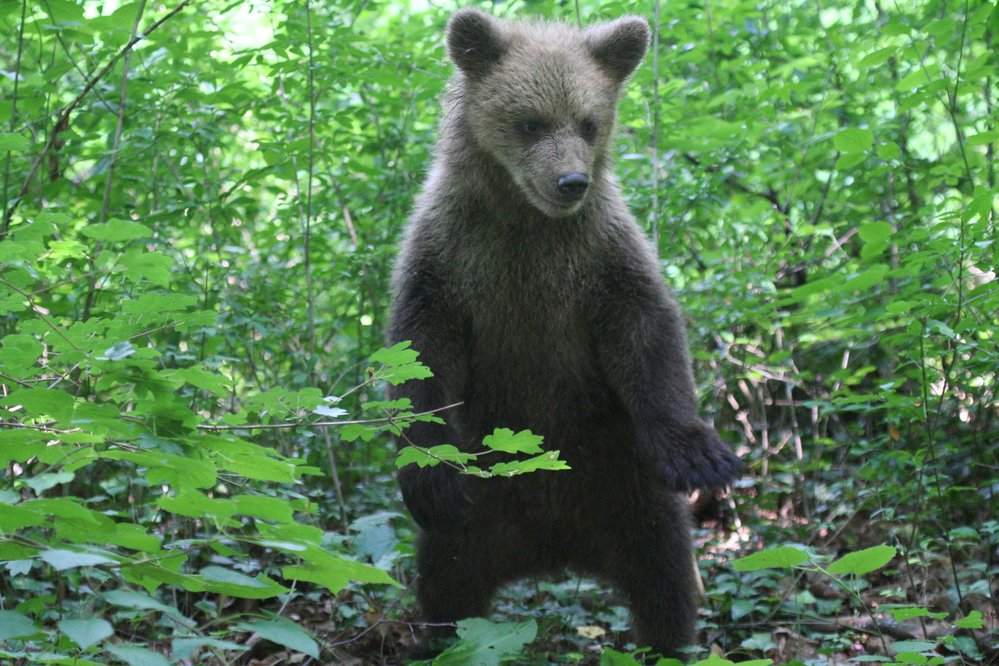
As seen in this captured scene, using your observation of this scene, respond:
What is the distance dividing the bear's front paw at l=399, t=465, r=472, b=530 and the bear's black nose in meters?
1.35

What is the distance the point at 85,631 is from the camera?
2.07 metres

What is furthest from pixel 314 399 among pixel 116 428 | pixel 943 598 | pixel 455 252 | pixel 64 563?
pixel 943 598

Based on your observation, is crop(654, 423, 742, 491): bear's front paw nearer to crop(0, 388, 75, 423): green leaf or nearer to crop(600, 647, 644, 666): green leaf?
crop(600, 647, 644, 666): green leaf

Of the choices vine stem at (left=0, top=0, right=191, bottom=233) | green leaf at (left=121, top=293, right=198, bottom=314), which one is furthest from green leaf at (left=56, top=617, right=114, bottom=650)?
vine stem at (left=0, top=0, right=191, bottom=233)

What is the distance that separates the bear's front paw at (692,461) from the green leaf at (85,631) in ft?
9.56

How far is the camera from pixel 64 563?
1.97 metres

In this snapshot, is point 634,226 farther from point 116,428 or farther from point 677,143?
point 116,428

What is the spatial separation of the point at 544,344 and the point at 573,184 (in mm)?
818

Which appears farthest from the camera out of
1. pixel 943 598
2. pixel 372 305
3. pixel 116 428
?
pixel 372 305

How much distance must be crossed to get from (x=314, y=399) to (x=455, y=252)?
2295 millimetres

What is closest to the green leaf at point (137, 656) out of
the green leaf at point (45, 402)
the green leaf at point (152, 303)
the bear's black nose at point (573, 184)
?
the green leaf at point (45, 402)

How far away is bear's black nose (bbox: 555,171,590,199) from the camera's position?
4500 mm

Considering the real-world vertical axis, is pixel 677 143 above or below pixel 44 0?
below

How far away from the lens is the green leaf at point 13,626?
89.4 inches
